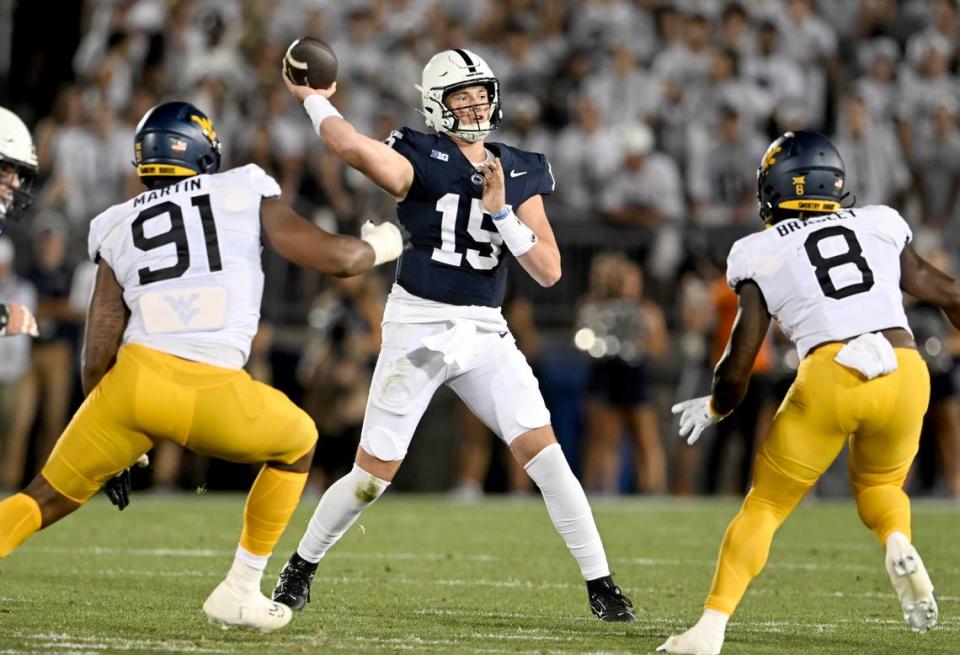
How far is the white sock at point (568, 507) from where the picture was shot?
19.2ft

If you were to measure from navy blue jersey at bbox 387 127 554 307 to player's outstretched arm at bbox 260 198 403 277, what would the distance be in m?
0.71

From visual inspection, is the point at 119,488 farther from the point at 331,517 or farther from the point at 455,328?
the point at 455,328

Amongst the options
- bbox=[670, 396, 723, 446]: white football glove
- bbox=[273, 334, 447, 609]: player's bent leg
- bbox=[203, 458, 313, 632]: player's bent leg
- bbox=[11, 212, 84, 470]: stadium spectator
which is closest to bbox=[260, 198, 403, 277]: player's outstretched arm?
bbox=[203, 458, 313, 632]: player's bent leg

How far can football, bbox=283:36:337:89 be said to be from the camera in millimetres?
5656

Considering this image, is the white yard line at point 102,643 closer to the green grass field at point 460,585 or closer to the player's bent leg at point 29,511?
the green grass field at point 460,585

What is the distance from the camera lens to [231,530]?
922 cm

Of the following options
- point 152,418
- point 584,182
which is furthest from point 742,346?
point 584,182

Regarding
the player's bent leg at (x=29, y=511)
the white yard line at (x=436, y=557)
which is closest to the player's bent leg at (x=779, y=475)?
the player's bent leg at (x=29, y=511)

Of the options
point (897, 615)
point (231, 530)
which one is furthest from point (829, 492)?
point (897, 615)

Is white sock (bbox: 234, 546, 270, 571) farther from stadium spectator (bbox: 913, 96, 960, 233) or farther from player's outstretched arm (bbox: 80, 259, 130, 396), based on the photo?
stadium spectator (bbox: 913, 96, 960, 233)

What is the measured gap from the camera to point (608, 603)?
19.1ft

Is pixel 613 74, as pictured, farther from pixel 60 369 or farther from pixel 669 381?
pixel 60 369

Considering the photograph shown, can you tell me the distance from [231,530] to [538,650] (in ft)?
15.0

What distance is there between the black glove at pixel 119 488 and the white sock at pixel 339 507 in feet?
2.44
